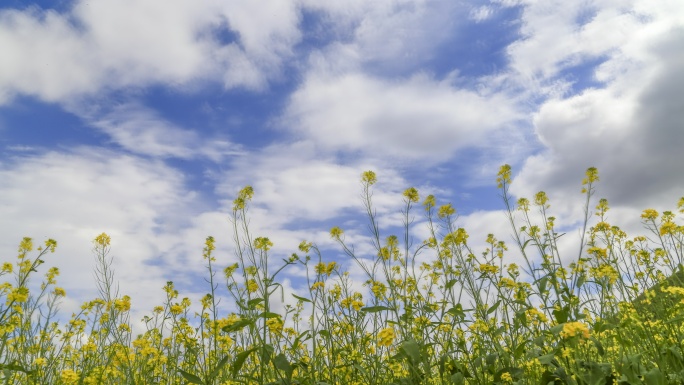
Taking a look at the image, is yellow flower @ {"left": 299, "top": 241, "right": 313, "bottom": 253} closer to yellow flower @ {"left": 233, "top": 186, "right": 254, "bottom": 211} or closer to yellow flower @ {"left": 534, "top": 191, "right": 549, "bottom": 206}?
yellow flower @ {"left": 233, "top": 186, "right": 254, "bottom": 211}

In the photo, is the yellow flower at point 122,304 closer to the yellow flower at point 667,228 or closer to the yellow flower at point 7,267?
the yellow flower at point 7,267

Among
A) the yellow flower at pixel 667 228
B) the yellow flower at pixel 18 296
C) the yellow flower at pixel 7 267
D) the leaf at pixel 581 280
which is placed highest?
the yellow flower at pixel 7 267

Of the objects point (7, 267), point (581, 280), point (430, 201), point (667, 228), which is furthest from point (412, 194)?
point (7, 267)

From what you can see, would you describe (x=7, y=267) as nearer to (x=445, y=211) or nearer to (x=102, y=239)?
(x=102, y=239)

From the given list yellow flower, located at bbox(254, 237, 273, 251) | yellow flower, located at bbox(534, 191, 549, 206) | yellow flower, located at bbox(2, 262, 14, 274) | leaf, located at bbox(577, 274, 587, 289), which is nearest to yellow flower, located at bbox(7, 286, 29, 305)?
yellow flower, located at bbox(2, 262, 14, 274)

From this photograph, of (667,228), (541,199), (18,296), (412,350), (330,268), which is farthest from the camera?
(541,199)

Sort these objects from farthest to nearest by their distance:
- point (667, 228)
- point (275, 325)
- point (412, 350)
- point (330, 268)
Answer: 1. point (667, 228)
2. point (330, 268)
3. point (275, 325)
4. point (412, 350)

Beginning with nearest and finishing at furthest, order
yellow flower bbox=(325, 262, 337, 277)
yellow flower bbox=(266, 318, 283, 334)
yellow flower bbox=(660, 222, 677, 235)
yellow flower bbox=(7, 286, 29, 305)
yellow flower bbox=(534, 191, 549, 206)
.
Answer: yellow flower bbox=(266, 318, 283, 334) → yellow flower bbox=(7, 286, 29, 305) → yellow flower bbox=(325, 262, 337, 277) → yellow flower bbox=(660, 222, 677, 235) → yellow flower bbox=(534, 191, 549, 206)

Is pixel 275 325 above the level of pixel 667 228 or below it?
below

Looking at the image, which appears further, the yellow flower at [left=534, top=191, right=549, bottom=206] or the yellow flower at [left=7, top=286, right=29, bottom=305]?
the yellow flower at [left=534, top=191, right=549, bottom=206]

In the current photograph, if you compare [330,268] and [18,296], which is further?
[330,268]

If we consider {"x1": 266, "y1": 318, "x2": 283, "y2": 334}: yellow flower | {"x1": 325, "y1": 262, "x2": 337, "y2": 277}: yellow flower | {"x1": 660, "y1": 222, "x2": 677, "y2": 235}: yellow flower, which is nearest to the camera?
{"x1": 266, "y1": 318, "x2": 283, "y2": 334}: yellow flower

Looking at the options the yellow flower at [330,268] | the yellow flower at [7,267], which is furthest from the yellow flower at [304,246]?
the yellow flower at [7,267]

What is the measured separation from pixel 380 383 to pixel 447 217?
1.69 meters
